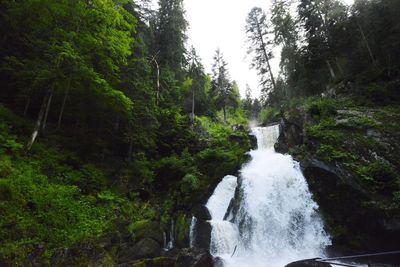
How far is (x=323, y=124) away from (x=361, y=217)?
5.56 meters

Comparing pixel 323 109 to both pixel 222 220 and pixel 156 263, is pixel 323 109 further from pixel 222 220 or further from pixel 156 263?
pixel 156 263

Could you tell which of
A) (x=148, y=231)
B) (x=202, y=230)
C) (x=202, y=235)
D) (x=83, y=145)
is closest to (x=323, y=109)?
(x=202, y=230)

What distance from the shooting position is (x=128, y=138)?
14453 mm

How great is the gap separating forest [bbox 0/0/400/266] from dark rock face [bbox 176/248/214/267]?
0.62ft

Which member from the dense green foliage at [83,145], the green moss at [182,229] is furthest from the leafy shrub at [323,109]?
the green moss at [182,229]

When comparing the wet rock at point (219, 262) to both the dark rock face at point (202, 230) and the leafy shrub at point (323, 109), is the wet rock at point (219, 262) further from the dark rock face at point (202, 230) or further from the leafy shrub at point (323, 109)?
the leafy shrub at point (323, 109)

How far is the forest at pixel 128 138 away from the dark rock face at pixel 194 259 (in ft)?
0.62

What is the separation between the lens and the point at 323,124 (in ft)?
46.9

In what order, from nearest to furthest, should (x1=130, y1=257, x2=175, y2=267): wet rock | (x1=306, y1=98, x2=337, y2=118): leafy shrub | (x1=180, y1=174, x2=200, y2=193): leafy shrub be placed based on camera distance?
(x1=130, y1=257, x2=175, y2=267): wet rock
(x1=180, y1=174, x2=200, y2=193): leafy shrub
(x1=306, y1=98, x2=337, y2=118): leafy shrub

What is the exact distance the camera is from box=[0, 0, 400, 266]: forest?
358 inches

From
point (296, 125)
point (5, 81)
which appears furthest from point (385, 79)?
point (5, 81)

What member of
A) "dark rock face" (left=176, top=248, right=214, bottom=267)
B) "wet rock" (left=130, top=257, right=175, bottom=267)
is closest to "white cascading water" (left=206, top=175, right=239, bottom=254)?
"dark rock face" (left=176, top=248, right=214, bottom=267)

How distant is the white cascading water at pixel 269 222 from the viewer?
11.1m

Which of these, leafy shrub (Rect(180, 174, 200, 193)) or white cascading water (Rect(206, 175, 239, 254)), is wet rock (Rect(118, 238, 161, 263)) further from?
leafy shrub (Rect(180, 174, 200, 193))
